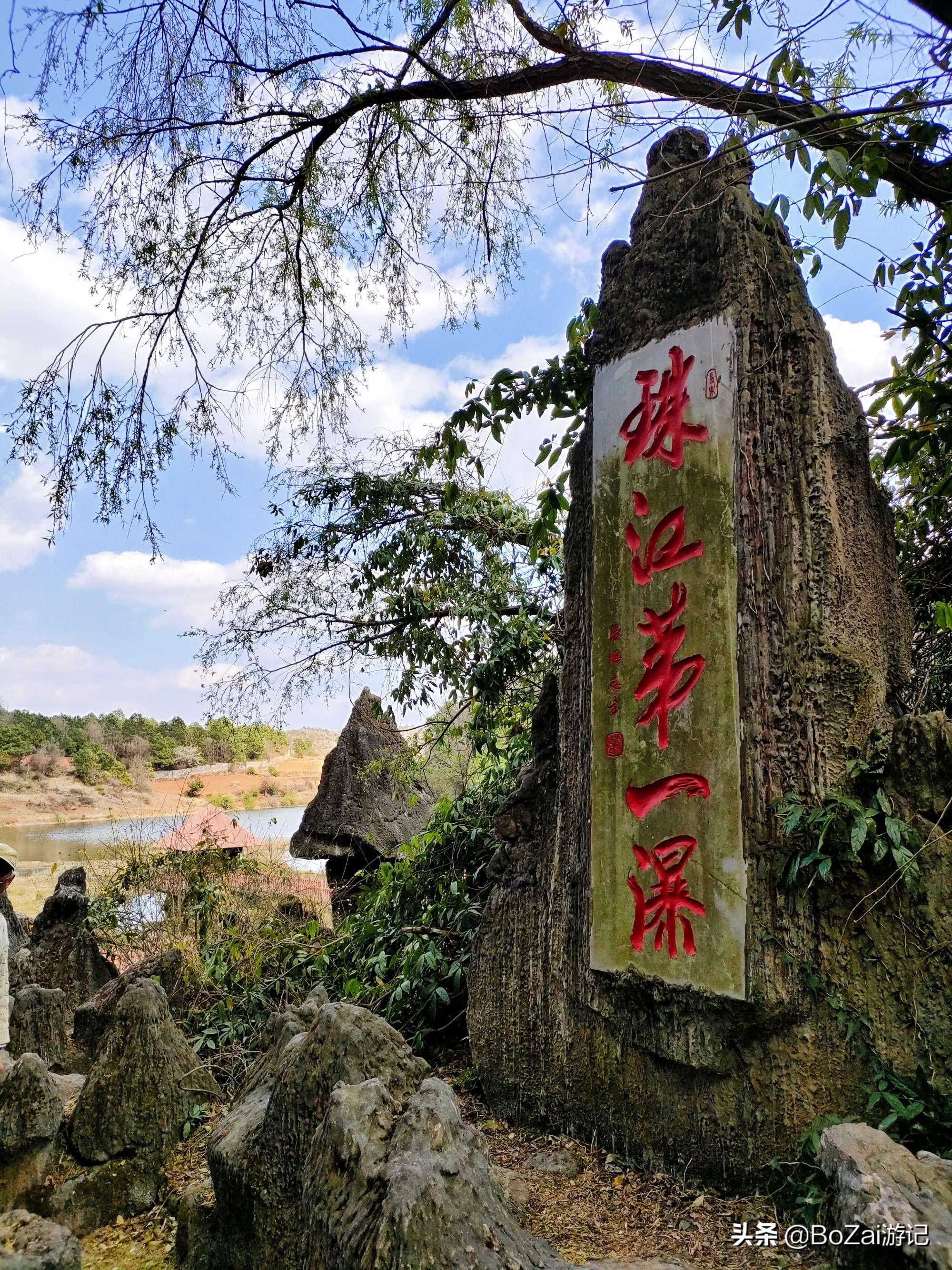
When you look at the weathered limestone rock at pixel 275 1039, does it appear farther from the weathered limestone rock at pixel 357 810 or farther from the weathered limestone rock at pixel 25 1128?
the weathered limestone rock at pixel 357 810

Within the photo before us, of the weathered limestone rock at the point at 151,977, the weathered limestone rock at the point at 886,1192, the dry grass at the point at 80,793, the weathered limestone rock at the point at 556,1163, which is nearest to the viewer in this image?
the weathered limestone rock at the point at 886,1192

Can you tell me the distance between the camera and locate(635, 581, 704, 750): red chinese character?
294 cm

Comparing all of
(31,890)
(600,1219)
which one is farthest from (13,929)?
(31,890)

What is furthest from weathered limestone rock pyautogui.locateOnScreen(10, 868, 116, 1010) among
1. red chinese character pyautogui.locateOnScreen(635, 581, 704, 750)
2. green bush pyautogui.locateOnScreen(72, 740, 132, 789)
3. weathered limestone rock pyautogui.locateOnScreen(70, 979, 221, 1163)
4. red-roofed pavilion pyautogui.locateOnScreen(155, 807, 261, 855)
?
green bush pyautogui.locateOnScreen(72, 740, 132, 789)

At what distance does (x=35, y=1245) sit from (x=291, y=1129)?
767mm

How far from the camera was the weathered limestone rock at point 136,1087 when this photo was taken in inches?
127

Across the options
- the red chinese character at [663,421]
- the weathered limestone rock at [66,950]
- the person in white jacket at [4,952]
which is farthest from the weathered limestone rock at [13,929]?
the red chinese character at [663,421]

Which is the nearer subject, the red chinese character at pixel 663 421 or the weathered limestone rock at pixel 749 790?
the weathered limestone rock at pixel 749 790

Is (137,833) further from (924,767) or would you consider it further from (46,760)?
(46,760)

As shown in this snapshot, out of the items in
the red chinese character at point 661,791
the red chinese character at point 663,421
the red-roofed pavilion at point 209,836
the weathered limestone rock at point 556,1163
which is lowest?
the weathered limestone rock at point 556,1163

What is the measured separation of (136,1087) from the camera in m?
3.32

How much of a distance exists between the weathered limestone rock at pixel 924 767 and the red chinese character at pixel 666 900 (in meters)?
0.67

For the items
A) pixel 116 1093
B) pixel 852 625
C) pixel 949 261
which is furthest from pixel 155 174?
pixel 116 1093

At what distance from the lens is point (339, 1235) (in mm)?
1704
